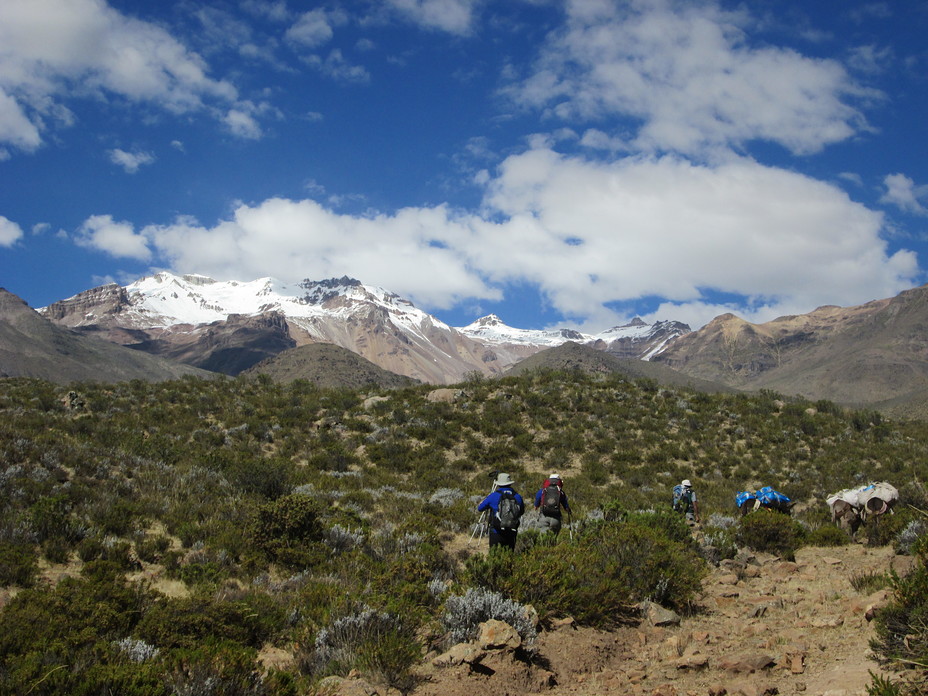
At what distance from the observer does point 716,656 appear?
20.0 feet

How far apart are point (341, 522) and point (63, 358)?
668 ft

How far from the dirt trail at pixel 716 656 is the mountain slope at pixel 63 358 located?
16115cm

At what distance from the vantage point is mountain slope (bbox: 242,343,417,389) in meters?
147

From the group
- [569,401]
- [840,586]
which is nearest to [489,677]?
[840,586]

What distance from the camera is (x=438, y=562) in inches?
364

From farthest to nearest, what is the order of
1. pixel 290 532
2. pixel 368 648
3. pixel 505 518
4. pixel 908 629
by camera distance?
pixel 290 532 → pixel 505 518 → pixel 368 648 → pixel 908 629

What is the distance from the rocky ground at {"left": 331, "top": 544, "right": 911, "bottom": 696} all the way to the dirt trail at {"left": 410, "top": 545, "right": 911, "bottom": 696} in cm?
1

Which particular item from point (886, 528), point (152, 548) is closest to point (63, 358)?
point (152, 548)

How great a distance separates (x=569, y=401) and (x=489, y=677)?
22.6 m

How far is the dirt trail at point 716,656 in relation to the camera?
5258 millimetres

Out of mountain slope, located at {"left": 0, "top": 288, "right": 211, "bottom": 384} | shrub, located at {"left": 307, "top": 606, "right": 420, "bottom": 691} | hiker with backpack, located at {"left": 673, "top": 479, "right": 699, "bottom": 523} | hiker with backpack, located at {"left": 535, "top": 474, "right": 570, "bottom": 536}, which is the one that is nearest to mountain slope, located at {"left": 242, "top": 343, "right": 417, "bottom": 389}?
mountain slope, located at {"left": 0, "top": 288, "right": 211, "bottom": 384}

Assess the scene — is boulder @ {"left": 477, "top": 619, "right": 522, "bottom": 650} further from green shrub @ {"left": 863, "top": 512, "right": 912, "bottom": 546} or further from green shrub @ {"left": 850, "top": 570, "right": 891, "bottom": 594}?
green shrub @ {"left": 863, "top": 512, "right": 912, "bottom": 546}

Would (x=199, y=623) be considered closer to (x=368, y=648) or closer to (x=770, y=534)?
(x=368, y=648)

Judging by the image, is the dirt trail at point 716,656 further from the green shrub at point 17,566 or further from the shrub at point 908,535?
the green shrub at point 17,566
